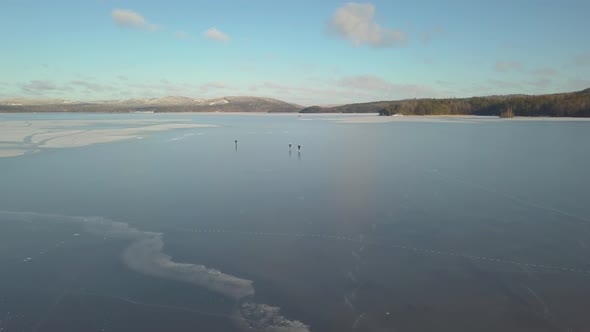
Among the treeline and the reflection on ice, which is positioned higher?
the treeline

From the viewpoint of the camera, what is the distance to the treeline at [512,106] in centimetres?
4712

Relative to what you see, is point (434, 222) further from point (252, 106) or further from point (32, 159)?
point (252, 106)

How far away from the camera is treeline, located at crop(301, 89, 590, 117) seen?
4712cm

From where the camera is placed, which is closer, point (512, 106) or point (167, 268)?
point (167, 268)

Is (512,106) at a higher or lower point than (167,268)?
higher

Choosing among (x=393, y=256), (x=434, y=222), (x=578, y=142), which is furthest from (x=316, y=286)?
(x=578, y=142)

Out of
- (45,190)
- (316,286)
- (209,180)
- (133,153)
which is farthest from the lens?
(133,153)

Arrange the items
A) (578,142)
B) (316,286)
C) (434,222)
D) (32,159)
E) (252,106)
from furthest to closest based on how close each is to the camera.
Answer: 1. (252,106)
2. (578,142)
3. (32,159)
4. (434,222)
5. (316,286)

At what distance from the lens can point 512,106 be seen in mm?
54594

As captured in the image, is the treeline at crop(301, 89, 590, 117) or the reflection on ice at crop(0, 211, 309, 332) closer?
the reflection on ice at crop(0, 211, 309, 332)

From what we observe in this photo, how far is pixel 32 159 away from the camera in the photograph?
12.9 m

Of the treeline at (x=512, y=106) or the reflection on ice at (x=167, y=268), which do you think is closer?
the reflection on ice at (x=167, y=268)

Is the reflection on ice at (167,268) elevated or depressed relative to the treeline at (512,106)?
depressed

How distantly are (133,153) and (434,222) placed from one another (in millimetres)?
12050
